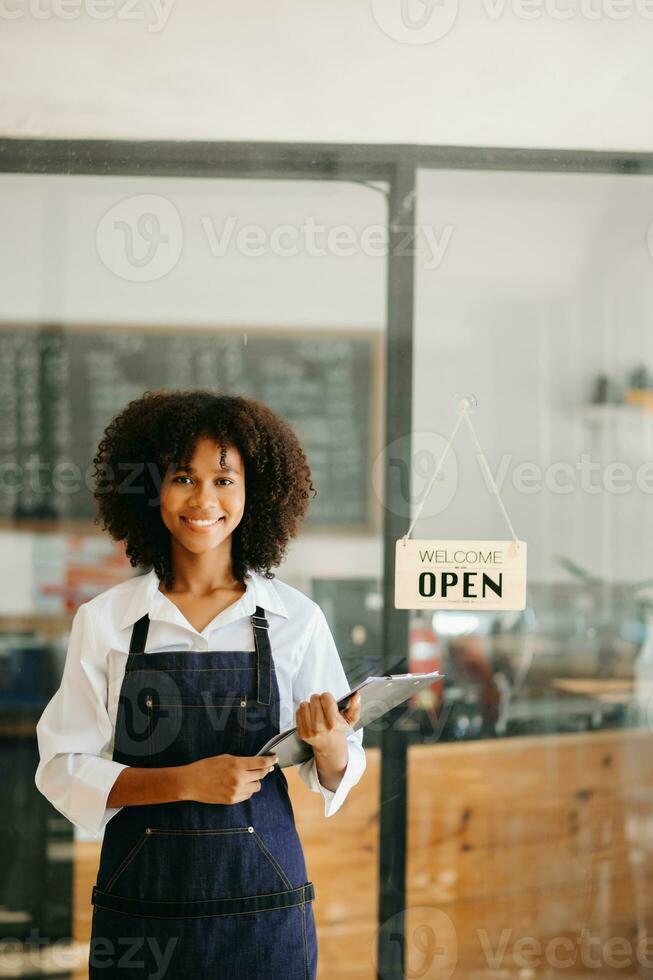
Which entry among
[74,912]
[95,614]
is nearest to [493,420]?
[95,614]

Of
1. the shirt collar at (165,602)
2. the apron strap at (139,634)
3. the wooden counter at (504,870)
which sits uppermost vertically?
the shirt collar at (165,602)

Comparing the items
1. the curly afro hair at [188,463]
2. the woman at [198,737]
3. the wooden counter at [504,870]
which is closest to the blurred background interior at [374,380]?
the wooden counter at [504,870]

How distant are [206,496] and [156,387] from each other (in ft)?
1.25

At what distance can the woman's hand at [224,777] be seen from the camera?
5.09 ft

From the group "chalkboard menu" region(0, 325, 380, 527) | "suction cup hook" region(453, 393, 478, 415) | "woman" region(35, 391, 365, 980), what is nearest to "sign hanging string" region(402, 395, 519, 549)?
"suction cup hook" region(453, 393, 478, 415)

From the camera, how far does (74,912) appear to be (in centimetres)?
203

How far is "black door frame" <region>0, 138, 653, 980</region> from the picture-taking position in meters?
2.03

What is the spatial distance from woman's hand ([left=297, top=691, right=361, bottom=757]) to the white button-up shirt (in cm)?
9

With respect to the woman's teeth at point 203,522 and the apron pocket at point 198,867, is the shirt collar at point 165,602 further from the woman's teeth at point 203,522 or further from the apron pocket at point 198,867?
the apron pocket at point 198,867

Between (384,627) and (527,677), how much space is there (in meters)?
0.32

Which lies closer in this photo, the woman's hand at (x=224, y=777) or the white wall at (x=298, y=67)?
the woman's hand at (x=224, y=777)

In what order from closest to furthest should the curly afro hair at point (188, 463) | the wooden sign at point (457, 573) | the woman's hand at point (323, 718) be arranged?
the woman's hand at point (323, 718), the curly afro hair at point (188, 463), the wooden sign at point (457, 573)

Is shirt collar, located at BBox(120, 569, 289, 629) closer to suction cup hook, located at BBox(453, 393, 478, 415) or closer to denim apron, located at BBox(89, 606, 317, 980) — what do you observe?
denim apron, located at BBox(89, 606, 317, 980)

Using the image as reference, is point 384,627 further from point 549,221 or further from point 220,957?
point 549,221
